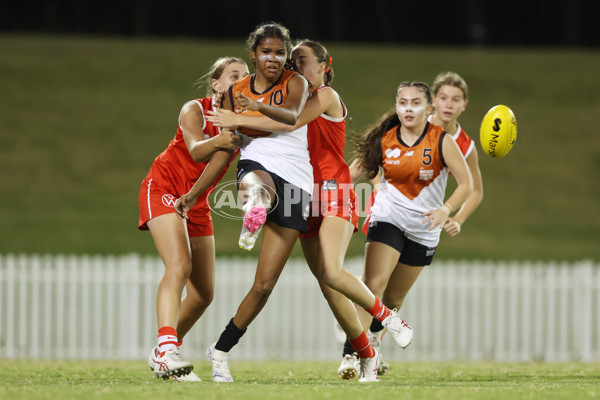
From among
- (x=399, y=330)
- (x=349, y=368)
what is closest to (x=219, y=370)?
(x=349, y=368)

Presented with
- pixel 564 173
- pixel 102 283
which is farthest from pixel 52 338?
pixel 564 173

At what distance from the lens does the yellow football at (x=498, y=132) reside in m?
7.03

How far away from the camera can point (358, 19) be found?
3662 centimetres

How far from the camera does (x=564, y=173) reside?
22.8 metres

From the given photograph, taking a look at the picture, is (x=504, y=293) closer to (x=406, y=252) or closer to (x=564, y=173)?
(x=406, y=252)

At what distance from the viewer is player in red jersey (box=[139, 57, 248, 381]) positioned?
19.4 ft

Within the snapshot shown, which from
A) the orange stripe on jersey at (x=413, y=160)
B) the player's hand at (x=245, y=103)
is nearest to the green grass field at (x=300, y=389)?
the orange stripe on jersey at (x=413, y=160)

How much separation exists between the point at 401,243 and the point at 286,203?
1268 millimetres

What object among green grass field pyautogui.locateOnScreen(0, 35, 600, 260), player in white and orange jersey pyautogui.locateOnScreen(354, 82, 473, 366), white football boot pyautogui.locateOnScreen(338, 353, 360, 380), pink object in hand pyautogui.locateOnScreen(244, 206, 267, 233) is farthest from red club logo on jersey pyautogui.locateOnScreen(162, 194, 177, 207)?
green grass field pyautogui.locateOnScreen(0, 35, 600, 260)

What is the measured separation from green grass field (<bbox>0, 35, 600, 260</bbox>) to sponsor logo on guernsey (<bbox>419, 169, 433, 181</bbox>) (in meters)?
8.44

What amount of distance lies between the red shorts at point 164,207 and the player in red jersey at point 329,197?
0.80 metres

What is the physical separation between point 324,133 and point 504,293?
708 cm

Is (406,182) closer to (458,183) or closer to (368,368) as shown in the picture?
(458,183)

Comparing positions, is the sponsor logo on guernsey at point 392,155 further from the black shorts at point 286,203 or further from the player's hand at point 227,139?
the player's hand at point 227,139
